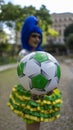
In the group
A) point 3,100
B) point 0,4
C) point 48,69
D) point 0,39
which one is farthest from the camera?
point 0,39

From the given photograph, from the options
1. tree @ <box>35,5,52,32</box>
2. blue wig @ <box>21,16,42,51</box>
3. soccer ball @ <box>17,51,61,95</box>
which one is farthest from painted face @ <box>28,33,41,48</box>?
tree @ <box>35,5,52,32</box>

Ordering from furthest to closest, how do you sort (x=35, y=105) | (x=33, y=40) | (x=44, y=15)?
(x=44, y=15), (x=33, y=40), (x=35, y=105)

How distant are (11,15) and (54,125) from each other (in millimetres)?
29569

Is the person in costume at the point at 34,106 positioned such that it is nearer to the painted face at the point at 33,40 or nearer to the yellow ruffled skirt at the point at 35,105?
the yellow ruffled skirt at the point at 35,105

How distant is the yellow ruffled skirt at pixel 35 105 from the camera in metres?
4.84

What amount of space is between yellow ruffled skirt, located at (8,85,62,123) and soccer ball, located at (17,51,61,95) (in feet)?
0.27

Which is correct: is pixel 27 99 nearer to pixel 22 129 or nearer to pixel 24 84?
pixel 24 84

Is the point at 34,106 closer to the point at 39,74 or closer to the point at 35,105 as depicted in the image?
the point at 35,105

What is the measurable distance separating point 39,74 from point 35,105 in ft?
1.17

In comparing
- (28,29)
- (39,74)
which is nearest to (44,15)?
(28,29)

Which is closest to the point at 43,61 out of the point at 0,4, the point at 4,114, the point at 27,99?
the point at 27,99

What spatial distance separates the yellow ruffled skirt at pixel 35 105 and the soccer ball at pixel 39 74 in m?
0.08

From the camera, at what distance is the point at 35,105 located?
190 inches

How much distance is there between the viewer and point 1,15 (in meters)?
Result: 36.2
